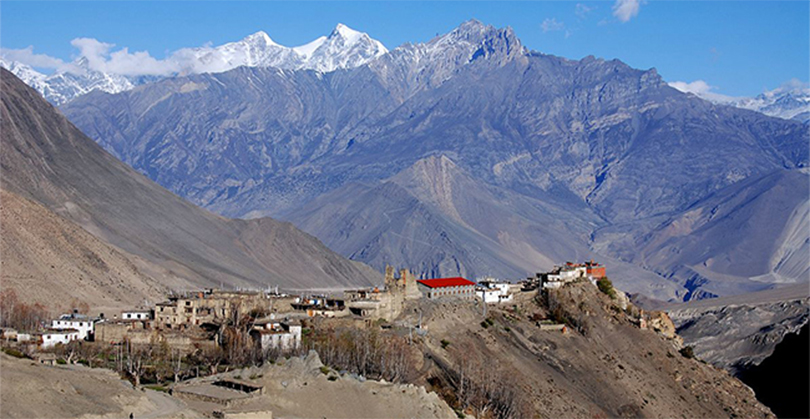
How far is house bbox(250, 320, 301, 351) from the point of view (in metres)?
77.8

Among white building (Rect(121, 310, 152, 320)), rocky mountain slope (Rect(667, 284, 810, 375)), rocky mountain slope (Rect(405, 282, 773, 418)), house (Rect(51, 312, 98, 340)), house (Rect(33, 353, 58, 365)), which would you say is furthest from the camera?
rocky mountain slope (Rect(667, 284, 810, 375))

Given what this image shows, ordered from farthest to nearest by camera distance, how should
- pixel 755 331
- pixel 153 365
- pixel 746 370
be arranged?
pixel 755 331
pixel 746 370
pixel 153 365

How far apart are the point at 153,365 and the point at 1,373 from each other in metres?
19.7

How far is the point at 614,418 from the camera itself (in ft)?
301

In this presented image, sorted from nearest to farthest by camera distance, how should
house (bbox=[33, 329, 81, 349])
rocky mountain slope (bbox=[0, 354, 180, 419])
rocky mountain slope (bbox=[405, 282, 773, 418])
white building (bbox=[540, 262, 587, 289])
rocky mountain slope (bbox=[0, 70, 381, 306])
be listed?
rocky mountain slope (bbox=[0, 354, 180, 419]) < house (bbox=[33, 329, 81, 349]) < rocky mountain slope (bbox=[405, 282, 773, 418]) < white building (bbox=[540, 262, 587, 289]) < rocky mountain slope (bbox=[0, 70, 381, 306])

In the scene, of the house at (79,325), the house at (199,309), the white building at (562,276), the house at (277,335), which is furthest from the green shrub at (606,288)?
the house at (79,325)

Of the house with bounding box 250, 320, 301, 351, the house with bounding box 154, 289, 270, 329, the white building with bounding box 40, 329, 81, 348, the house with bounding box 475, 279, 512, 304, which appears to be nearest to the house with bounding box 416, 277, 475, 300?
the house with bounding box 475, 279, 512, 304

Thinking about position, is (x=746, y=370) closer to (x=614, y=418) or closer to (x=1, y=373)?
(x=614, y=418)

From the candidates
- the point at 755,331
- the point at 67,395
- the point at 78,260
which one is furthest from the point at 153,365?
the point at 755,331

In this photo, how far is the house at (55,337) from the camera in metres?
76.8

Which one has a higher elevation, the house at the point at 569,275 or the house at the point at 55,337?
the house at the point at 569,275

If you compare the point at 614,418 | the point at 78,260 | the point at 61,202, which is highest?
the point at 61,202

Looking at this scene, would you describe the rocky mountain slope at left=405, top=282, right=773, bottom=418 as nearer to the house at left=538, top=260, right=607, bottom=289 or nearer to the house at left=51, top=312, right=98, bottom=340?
the house at left=538, top=260, right=607, bottom=289

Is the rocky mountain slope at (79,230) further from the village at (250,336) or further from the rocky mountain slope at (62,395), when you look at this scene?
the rocky mountain slope at (62,395)
